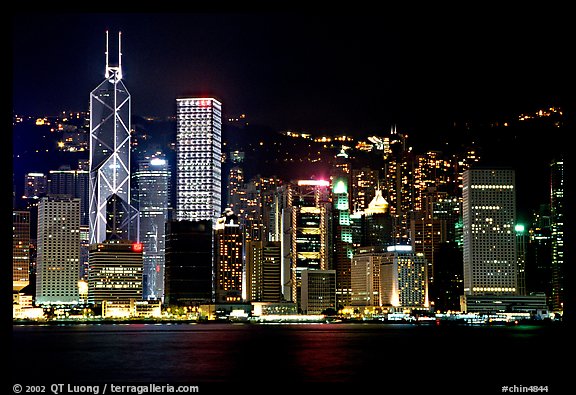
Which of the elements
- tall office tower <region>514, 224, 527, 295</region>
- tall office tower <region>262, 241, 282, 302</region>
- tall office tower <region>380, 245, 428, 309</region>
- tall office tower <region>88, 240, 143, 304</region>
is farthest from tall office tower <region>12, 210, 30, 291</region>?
tall office tower <region>514, 224, 527, 295</region>

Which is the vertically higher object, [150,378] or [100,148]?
[100,148]

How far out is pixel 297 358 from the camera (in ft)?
62.5

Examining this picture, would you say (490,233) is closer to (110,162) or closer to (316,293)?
(316,293)

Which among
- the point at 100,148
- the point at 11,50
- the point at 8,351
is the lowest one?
the point at 8,351

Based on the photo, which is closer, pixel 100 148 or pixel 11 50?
pixel 11 50

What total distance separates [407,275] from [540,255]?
788 centimetres

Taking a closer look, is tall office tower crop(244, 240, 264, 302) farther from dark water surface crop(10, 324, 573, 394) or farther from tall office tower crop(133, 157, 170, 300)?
dark water surface crop(10, 324, 573, 394)

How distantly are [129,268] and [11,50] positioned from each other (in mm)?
55535

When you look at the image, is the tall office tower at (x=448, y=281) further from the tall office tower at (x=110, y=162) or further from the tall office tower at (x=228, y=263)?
the tall office tower at (x=110, y=162)

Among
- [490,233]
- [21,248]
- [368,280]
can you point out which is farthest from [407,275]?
[21,248]

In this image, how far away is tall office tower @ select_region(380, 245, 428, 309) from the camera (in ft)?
186

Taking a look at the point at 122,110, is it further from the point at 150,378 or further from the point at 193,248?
the point at 150,378

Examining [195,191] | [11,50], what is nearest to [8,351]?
[11,50]

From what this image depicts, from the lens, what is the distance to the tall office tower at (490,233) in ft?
178
